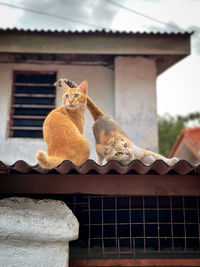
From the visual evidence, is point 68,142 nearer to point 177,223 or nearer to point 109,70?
point 177,223

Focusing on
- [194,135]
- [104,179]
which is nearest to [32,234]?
[104,179]

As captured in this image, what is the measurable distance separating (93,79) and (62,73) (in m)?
0.65

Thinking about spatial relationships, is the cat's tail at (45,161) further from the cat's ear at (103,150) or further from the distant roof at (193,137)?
the distant roof at (193,137)

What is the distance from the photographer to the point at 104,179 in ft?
10.6

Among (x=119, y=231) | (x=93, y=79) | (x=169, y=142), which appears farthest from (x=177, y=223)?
(x=169, y=142)

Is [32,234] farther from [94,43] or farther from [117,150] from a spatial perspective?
[94,43]

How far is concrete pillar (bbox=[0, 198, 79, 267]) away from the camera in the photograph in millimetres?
3020

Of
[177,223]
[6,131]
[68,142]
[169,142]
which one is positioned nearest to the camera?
[68,142]

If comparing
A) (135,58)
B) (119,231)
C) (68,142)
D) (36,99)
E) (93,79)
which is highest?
(135,58)

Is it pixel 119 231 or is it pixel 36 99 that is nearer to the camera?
pixel 119 231

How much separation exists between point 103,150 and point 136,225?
37.1 inches

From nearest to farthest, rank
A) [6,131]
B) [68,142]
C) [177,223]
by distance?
[68,142], [177,223], [6,131]

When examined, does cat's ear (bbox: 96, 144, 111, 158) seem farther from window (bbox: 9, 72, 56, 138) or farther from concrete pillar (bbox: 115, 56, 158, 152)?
window (bbox: 9, 72, 56, 138)

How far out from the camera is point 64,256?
316 cm
